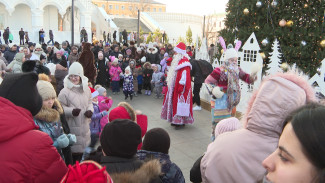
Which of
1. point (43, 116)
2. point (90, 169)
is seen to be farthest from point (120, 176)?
point (43, 116)

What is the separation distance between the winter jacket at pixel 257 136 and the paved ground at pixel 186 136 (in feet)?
7.96

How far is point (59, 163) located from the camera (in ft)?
5.69

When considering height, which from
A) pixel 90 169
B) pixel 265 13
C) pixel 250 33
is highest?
pixel 265 13

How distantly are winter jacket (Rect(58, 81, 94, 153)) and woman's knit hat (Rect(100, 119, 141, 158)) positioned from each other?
1920 millimetres

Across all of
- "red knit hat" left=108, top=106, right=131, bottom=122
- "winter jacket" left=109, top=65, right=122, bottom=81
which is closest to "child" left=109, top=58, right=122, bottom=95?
"winter jacket" left=109, top=65, right=122, bottom=81

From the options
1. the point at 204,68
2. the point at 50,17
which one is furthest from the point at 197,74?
the point at 50,17

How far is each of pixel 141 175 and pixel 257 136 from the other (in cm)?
81

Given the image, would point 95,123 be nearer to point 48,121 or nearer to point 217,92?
point 48,121

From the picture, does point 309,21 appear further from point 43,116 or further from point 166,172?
point 43,116

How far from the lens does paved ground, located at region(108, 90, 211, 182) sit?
4872mm

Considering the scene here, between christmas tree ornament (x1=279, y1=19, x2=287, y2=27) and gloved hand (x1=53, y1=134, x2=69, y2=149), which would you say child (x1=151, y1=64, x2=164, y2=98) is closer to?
christmas tree ornament (x1=279, y1=19, x2=287, y2=27)

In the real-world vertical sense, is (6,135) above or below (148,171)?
above

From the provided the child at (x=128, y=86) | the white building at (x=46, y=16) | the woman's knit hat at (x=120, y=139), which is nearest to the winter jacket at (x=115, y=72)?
the child at (x=128, y=86)

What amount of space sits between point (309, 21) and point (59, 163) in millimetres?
6120
